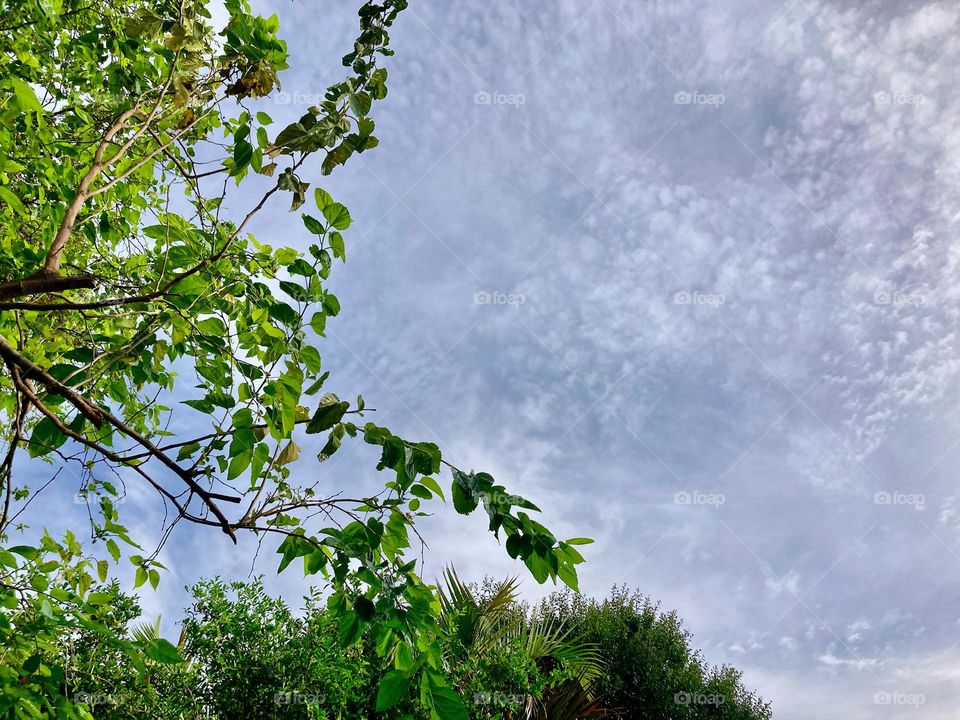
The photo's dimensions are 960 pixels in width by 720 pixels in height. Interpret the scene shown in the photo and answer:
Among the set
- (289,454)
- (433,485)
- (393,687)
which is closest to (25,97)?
(289,454)

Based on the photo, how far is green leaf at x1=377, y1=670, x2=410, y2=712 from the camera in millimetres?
1353

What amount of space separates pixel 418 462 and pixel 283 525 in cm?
Result: 63

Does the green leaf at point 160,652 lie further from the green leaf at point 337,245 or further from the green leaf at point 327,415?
the green leaf at point 337,245

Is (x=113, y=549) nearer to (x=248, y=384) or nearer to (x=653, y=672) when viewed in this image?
(x=248, y=384)

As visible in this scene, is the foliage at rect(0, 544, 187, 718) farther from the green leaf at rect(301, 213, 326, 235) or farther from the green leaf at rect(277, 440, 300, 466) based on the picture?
the green leaf at rect(301, 213, 326, 235)

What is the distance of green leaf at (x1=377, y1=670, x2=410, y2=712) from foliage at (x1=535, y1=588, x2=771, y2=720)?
1176 centimetres

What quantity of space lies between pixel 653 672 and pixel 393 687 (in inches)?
521

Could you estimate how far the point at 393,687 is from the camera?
53.5 inches

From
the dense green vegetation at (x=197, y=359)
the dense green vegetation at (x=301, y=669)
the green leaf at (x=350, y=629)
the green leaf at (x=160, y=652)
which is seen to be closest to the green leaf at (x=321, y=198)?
the dense green vegetation at (x=197, y=359)

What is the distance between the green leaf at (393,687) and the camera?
135 centimetres

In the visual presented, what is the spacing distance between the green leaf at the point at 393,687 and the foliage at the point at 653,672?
463 inches

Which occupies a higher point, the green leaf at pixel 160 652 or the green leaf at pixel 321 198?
the green leaf at pixel 321 198

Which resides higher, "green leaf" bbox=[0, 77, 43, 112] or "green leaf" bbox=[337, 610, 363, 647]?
"green leaf" bbox=[0, 77, 43, 112]

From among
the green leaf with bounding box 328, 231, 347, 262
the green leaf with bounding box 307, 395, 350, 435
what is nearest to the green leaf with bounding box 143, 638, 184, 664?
the green leaf with bounding box 307, 395, 350, 435
